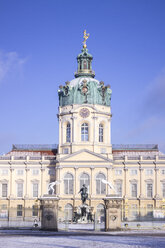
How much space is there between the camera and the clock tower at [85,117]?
281 feet

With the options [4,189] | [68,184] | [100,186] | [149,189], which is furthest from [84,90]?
[4,189]

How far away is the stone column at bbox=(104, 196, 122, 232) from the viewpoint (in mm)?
41312

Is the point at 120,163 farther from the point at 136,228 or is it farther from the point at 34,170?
the point at 136,228

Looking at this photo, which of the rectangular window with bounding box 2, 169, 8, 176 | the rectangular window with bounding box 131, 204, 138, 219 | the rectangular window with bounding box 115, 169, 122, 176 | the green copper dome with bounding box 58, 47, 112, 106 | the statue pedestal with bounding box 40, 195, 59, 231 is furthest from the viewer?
the rectangular window with bounding box 2, 169, 8, 176

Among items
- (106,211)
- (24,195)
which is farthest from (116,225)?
(24,195)

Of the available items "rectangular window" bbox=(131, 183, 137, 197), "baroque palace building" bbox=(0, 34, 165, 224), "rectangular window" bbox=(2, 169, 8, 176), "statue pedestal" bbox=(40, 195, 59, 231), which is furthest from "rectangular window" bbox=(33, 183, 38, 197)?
"statue pedestal" bbox=(40, 195, 59, 231)

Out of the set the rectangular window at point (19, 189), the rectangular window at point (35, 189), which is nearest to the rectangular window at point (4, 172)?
the rectangular window at point (19, 189)

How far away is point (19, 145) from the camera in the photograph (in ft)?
315

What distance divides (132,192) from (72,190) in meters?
10.9

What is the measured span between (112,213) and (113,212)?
0.13 metres

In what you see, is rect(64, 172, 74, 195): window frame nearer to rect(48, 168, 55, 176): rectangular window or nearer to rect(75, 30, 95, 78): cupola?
rect(48, 168, 55, 176): rectangular window

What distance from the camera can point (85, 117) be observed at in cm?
8594

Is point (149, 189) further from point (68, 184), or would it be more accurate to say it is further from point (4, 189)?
point (4, 189)

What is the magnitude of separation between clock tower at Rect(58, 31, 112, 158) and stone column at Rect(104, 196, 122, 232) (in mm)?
42339
